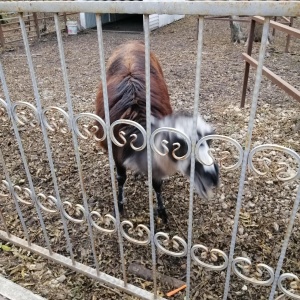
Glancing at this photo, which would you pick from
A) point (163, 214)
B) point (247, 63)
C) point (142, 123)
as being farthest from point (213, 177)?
point (247, 63)

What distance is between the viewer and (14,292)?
6.32 ft

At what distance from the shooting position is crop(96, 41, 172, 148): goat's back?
2.15 meters

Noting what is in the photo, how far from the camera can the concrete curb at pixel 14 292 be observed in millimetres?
1895

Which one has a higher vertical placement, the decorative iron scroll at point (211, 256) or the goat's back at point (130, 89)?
the goat's back at point (130, 89)

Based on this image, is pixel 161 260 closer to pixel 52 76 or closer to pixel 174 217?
pixel 174 217

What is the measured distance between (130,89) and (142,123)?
40cm

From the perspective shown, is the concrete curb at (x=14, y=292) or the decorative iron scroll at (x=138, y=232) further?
the concrete curb at (x=14, y=292)

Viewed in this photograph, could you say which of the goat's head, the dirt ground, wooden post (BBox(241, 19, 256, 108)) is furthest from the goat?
wooden post (BBox(241, 19, 256, 108))

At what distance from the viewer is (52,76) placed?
5871 millimetres

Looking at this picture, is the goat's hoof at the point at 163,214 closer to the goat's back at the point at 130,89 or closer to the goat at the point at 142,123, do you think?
the goat at the point at 142,123

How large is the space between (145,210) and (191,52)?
18.0 ft

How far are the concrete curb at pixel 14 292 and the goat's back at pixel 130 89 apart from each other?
116 cm

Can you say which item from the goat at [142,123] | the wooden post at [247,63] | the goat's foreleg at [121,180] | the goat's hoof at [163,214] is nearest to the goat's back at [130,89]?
the goat at [142,123]

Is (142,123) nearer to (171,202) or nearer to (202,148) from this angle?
(202,148)
